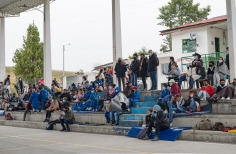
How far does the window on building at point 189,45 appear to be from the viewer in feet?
104

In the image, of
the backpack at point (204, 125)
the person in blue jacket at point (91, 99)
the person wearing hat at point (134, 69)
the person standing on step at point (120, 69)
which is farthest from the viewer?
the person in blue jacket at point (91, 99)

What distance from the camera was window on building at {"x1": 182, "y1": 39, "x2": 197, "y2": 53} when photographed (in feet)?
104

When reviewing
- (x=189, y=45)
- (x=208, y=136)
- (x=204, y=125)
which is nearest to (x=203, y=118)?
(x=204, y=125)

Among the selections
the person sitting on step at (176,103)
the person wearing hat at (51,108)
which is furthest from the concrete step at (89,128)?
the person sitting on step at (176,103)

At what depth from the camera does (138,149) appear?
10.4m

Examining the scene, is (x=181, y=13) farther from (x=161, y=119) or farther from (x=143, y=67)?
(x=161, y=119)

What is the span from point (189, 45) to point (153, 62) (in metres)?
16.4

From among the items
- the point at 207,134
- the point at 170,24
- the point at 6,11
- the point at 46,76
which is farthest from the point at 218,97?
the point at 170,24

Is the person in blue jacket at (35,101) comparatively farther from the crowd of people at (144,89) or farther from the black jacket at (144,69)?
the black jacket at (144,69)

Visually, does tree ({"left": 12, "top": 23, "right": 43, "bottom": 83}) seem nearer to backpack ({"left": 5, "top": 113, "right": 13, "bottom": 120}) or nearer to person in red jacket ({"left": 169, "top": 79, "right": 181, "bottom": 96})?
backpack ({"left": 5, "top": 113, "right": 13, "bottom": 120})

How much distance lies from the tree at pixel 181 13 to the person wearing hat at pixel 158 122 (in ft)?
130

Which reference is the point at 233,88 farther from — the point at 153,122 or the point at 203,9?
the point at 203,9

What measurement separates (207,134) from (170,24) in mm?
41488

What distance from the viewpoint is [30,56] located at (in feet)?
157
